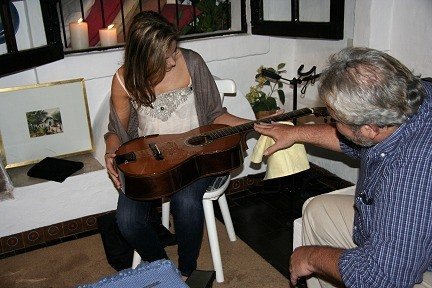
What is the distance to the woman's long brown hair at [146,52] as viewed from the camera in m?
1.94

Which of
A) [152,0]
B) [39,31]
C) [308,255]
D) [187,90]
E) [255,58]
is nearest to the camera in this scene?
[308,255]

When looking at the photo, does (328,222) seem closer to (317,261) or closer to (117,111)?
(317,261)

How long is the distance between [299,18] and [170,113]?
104 cm

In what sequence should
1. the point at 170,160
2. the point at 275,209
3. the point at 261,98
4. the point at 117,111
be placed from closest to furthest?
the point at 170,160 < the point at 117,111 < the point at 275,209 < the point at 261,98

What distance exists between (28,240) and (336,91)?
1963mm

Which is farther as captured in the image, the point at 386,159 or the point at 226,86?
the point at 226,86

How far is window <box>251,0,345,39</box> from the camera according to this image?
240cm

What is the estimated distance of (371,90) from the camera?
3.94 feet

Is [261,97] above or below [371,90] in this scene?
below

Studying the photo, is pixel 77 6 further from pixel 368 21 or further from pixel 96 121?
pixel 368 21

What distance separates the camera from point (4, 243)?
2.50 metres

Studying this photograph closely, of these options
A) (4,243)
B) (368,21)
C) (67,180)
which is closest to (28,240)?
(4,243)

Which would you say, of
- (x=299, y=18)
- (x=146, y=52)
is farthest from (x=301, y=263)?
(x=299, y=18)

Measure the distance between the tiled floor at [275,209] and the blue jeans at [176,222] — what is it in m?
0.51
